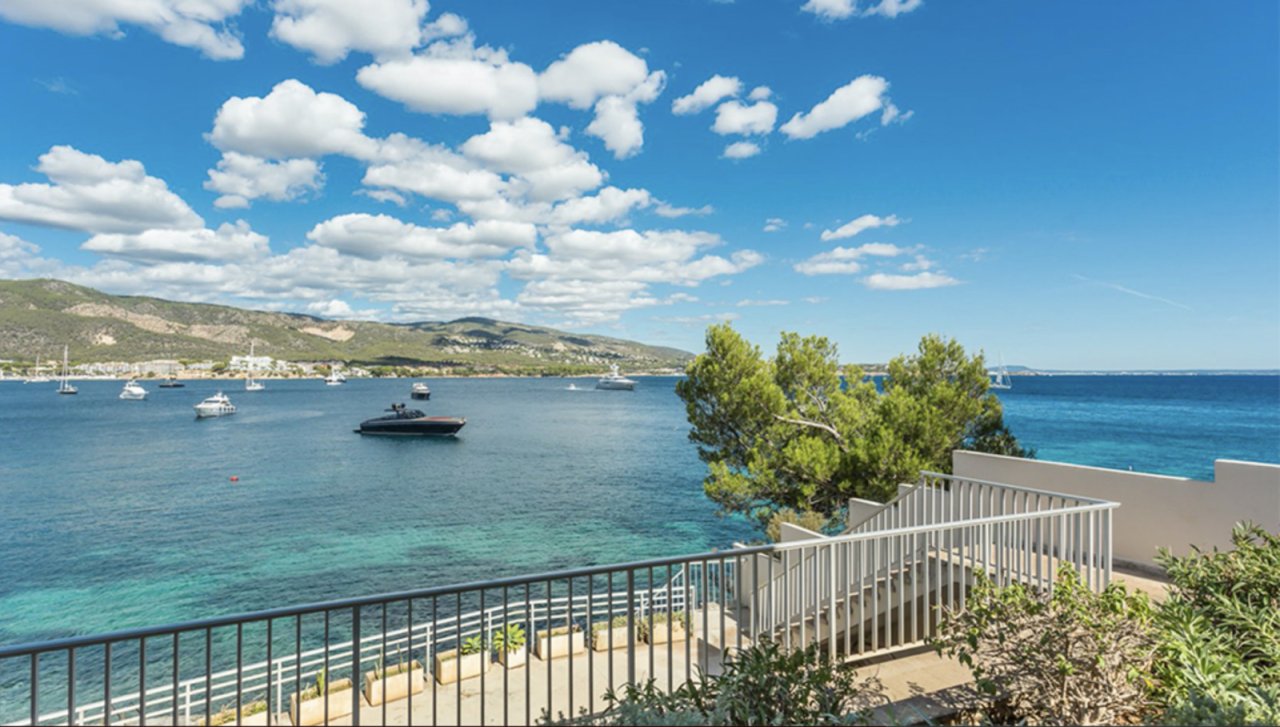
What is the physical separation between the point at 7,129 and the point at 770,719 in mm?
56315

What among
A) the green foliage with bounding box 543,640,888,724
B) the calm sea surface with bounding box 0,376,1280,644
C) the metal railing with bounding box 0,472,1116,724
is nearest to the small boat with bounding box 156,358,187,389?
the calm sea surface with bounding box 0,376,1280,644

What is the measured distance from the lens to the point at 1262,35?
30.1 feet

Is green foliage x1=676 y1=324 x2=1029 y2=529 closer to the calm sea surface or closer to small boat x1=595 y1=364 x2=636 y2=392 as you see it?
the calm sea surface

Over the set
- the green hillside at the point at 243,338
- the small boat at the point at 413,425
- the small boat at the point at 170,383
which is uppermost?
the green hillside at the point at 243,338

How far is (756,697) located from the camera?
89.7 inches

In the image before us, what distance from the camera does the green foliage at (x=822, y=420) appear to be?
1111 cm

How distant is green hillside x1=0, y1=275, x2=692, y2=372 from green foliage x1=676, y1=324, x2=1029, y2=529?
12138cm

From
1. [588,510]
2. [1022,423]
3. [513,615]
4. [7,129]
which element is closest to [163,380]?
[7,129]

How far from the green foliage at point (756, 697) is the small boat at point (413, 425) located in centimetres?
4660

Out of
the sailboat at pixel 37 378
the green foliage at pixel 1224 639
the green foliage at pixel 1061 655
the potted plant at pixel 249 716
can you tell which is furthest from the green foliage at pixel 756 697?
the sailboat at pixel 37 378

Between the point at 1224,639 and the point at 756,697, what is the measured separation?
101 inches

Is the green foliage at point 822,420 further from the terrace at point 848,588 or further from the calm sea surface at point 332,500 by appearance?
the calm sea surface at point 332,500

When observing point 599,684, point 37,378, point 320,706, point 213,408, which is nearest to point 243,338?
point 37,378

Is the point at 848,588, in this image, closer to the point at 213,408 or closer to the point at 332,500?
the point at 332,500
